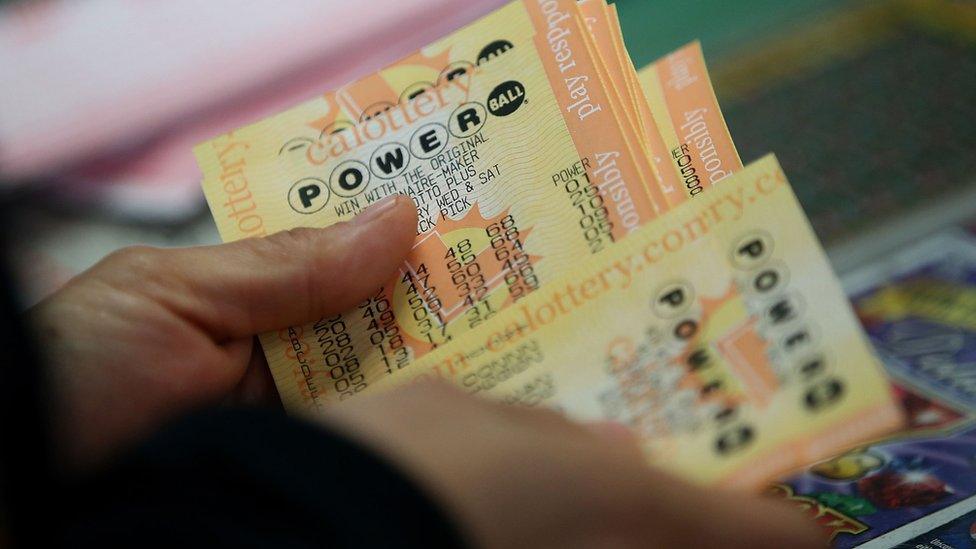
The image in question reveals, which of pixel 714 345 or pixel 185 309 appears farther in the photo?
pixel 185 309

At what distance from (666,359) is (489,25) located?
291mm

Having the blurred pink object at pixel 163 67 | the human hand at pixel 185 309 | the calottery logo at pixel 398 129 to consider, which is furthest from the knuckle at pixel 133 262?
the blurred pink object at pixel 163 67

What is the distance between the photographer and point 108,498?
0.33 metres

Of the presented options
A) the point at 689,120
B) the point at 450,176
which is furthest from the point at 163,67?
the point at 689,120

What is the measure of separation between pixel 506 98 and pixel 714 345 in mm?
243

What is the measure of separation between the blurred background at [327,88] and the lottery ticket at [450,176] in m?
0.30

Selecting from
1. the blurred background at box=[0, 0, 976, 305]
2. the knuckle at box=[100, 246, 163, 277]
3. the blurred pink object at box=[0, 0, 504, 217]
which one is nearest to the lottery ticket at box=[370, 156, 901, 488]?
the knuckle at box=[100, 246, 163, 277]

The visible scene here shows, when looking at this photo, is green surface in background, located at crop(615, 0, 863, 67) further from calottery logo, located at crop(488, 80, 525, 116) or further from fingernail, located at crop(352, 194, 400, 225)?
fingernail, located at crop(352, 194, 400, 225)

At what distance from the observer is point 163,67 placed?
1253 mm

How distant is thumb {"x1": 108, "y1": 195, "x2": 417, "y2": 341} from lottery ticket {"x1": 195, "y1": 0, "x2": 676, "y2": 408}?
0.01 meters

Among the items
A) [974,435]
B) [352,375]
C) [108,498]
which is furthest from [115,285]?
[974,435]

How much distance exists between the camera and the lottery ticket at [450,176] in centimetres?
60

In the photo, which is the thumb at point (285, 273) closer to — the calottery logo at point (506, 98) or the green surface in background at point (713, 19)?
the calottery logo at point (506, 98)

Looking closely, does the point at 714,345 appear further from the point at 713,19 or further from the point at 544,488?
the point at 713,19
